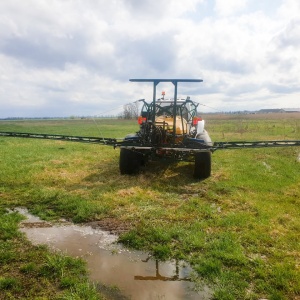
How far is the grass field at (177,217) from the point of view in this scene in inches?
154

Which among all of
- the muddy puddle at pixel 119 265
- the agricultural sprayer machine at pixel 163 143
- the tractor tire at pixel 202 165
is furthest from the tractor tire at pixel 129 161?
the muddy puddle at pixel 119 265

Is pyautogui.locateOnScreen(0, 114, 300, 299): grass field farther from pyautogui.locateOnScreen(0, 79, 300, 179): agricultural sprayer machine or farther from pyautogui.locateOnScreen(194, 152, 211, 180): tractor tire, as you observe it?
pyautogui.locateOnScreen(0, 79, 300, 179): agricultural sprayer machine

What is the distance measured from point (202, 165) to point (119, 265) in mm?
5288

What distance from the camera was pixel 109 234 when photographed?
5402mm

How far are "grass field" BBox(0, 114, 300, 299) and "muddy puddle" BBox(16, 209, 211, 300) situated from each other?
0.66 feet

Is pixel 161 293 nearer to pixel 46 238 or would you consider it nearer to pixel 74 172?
pixel 46 238

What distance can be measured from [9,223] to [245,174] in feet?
23.7

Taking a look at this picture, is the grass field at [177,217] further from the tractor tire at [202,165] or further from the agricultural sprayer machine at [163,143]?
the agricultural sprayer machine at [163,143]

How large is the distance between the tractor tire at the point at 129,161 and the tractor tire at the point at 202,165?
6.21 ft

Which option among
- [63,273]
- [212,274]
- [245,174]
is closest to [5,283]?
[63,273]

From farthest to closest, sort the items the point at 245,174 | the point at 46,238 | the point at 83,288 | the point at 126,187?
the point at 245,174, the point at 126,187, the point at 46,238, the point at 83,288

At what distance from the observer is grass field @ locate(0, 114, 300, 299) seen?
3.91 metres

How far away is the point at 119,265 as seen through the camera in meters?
4.35

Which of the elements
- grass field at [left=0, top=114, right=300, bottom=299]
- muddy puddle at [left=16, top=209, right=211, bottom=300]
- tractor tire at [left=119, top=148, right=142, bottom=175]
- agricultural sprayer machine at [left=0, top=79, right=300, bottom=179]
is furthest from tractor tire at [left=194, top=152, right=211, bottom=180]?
muddy puddle at [left=16, top=209, right=211, bottom=300]
